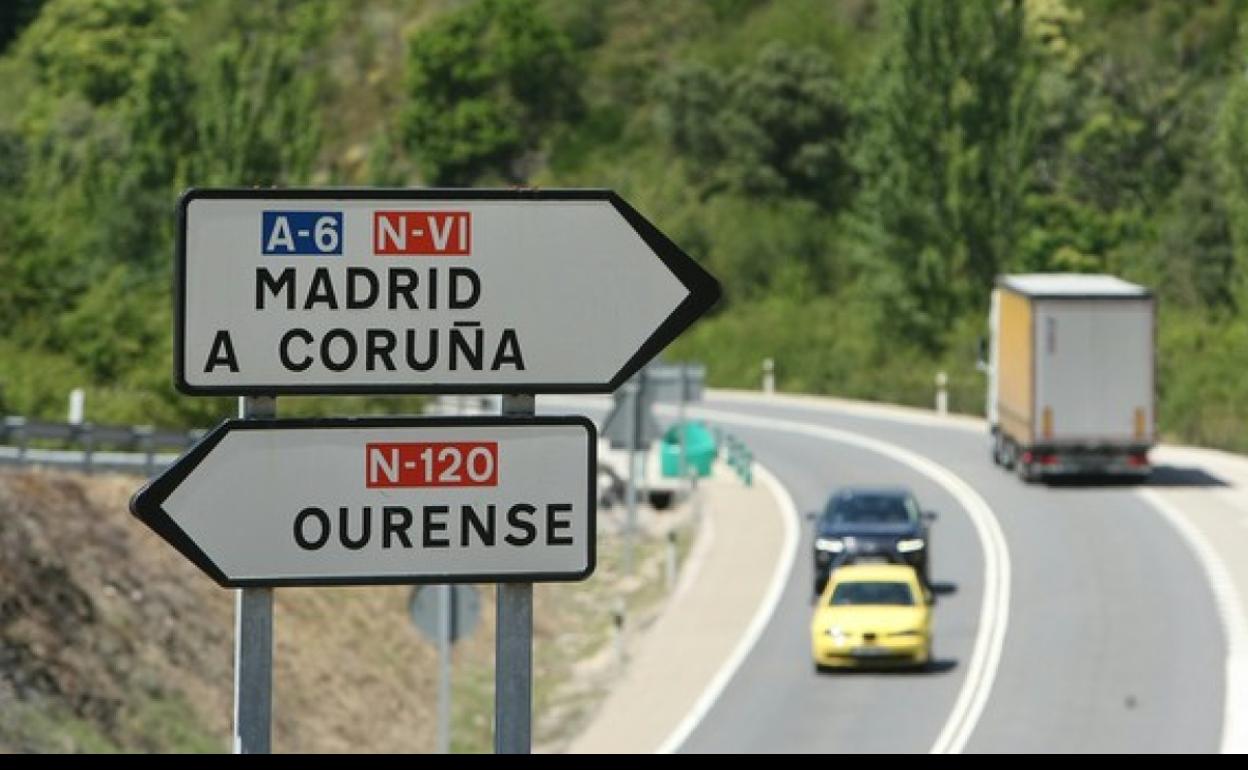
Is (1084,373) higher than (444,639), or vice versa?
(1084,373)

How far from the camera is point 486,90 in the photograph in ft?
369

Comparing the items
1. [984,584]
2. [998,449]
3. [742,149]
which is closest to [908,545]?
[984,584]

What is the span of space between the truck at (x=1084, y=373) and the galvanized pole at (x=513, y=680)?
41.5 m

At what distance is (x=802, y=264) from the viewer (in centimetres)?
9344

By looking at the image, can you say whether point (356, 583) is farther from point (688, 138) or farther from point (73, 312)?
point (688, 138)

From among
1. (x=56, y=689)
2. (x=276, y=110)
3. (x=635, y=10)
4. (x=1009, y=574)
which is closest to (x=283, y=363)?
(x=56, y=689)

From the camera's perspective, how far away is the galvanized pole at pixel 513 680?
5352 millimetres

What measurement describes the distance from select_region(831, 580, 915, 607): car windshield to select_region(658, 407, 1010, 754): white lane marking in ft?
4.68

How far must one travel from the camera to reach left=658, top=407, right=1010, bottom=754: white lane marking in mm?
30609

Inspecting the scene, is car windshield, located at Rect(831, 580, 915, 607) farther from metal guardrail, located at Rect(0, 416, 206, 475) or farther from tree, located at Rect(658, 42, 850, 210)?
tree, located at Rect(658, 42, 850, 210)

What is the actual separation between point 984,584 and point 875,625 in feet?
25.6

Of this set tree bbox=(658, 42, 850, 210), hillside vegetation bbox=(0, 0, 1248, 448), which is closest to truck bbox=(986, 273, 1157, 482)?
hillside vegetation bbox=(0, 0, 1248, 448)

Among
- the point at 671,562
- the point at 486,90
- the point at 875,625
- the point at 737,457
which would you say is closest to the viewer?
the point at 875,625

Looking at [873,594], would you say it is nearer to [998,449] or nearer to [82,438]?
[82,438]
